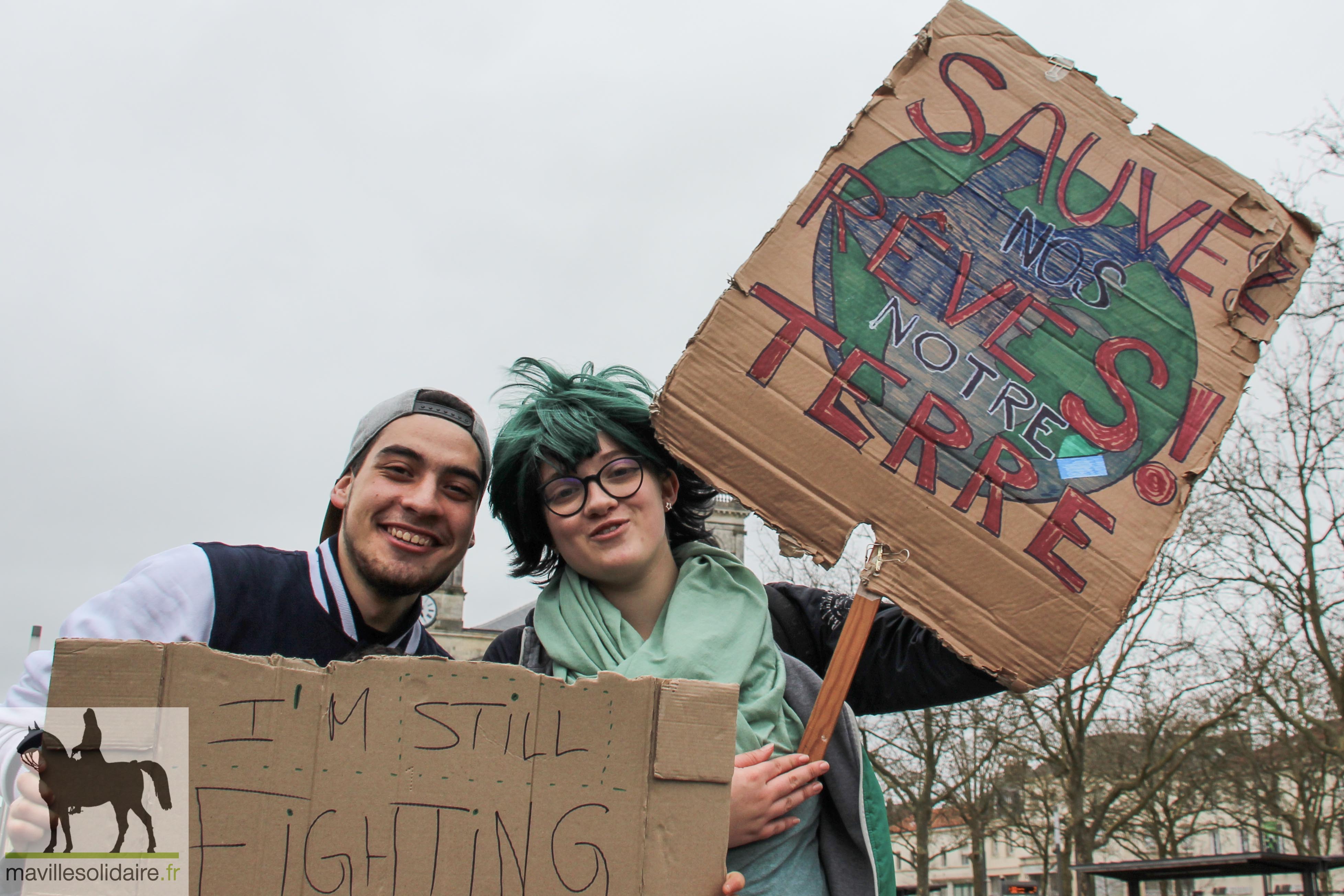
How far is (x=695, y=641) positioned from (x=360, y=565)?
931 mm

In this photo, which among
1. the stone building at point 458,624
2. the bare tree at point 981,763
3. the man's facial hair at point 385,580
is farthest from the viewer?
the stone building at point 458,624

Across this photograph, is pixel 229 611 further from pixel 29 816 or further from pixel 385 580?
pixel 29 816

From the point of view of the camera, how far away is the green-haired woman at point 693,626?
6.57ft

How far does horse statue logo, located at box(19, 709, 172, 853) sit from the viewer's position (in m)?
1.51

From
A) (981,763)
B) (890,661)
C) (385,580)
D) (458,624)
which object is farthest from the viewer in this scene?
(458,624)

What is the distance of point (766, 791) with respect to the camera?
6.22ft

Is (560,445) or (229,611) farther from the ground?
(560,445)

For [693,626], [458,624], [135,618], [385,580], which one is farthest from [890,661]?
[458,624]

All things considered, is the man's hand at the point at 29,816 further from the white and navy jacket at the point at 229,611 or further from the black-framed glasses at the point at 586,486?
the black-framed glasses at the point at 586,486

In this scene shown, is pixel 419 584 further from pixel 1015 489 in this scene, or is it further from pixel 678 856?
pixel 1015 489

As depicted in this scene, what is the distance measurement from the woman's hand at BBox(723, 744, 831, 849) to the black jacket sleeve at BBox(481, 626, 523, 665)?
0.58 metres

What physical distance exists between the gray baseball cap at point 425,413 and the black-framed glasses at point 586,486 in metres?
0.40

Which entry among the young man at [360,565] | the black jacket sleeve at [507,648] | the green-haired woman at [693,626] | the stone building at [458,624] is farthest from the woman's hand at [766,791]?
the stone building at [458,624]

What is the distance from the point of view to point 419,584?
2510mm
